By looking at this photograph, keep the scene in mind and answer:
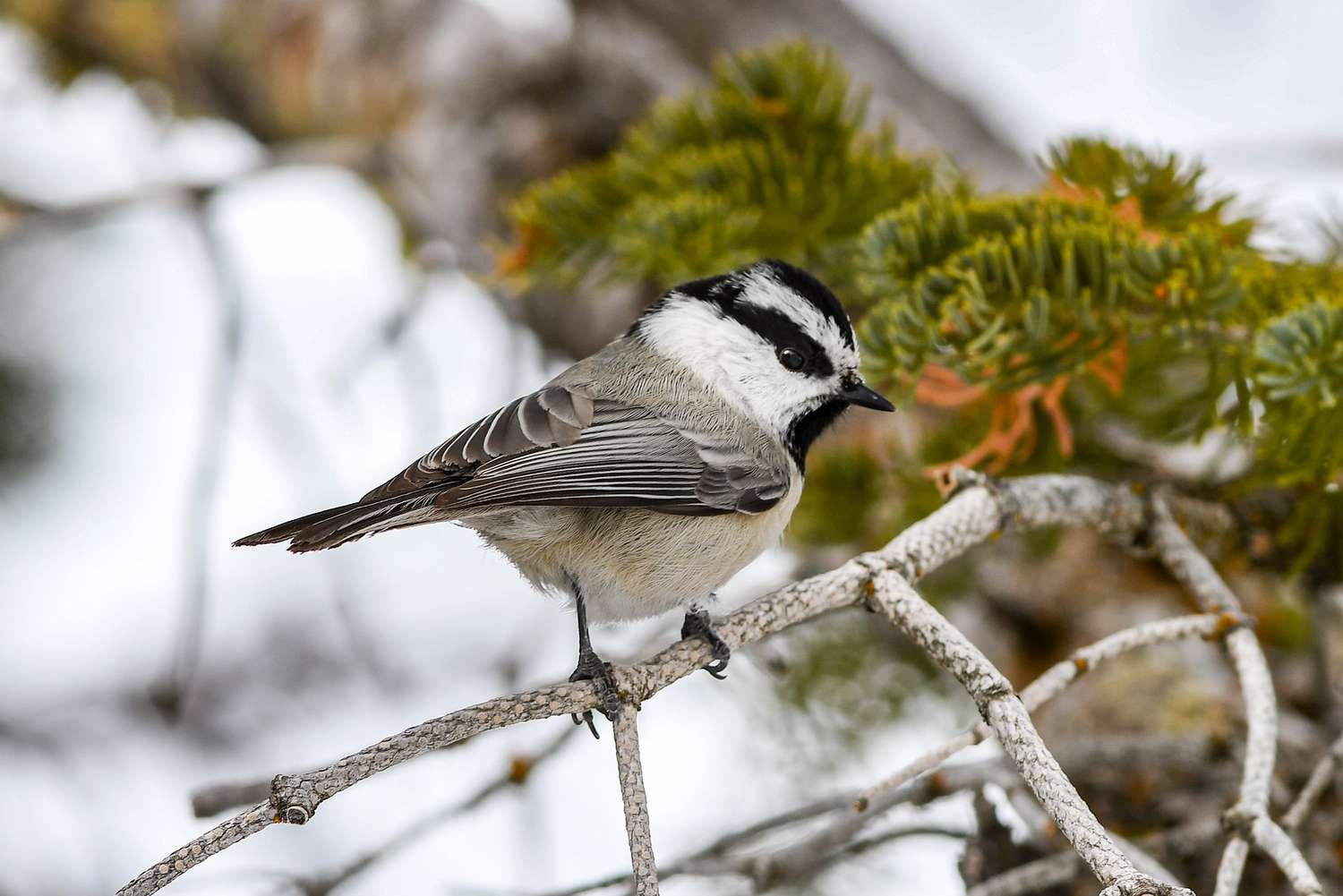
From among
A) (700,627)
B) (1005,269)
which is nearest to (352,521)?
(700,627)

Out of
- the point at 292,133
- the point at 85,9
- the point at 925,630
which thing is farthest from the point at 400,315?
the point at 925,630

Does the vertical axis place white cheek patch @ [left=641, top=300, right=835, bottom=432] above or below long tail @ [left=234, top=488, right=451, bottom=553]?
above

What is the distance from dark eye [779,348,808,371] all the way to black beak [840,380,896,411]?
2.6 inches

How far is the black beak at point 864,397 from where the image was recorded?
1.33 metres


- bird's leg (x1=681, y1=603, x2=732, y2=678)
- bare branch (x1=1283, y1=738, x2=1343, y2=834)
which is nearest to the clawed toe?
bird's leg (x1=681, y1=603, x2=732, y2=678)

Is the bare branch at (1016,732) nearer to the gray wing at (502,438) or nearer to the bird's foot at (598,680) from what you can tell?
the bird's foot at (598,680)

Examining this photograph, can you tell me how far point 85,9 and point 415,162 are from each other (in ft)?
2.90

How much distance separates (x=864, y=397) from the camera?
4.42 feet

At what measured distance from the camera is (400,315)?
1.98 m

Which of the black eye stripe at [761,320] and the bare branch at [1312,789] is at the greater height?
the black eye stripe at [761,320]

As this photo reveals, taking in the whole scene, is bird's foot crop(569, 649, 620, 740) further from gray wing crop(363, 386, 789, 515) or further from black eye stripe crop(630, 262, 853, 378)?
black eye stripe crop(630, 262, 853, 378)

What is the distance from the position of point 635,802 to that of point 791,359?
0.74 meters

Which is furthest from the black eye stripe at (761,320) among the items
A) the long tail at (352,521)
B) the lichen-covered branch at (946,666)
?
the long tail at (352,521)

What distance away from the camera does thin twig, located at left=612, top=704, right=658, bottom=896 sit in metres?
0.73
